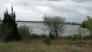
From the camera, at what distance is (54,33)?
47.9m

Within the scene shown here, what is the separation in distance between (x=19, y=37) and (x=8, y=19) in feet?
13.7

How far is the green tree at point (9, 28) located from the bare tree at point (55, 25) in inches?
587

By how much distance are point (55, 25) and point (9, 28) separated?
1834 cm

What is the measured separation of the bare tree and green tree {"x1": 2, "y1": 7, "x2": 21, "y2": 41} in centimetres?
1491

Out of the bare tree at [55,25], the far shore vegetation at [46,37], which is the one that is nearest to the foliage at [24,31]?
the far shore vegetation at [46,37]

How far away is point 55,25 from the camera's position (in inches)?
1903

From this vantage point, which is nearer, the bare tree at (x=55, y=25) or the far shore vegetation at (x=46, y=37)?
the far shore vegetation at (x=46, y=37)

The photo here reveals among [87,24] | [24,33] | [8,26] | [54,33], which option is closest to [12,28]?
[8,26]

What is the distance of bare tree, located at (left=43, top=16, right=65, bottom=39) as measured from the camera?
48.1m

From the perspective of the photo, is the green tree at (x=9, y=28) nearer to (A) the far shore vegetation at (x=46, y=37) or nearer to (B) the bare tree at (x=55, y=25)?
(A) the far shore vegetation at (x=46, y=37)

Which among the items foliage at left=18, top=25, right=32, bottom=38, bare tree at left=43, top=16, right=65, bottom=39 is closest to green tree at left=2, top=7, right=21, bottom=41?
foliage at left=18, top=25, right=32, bottom=38

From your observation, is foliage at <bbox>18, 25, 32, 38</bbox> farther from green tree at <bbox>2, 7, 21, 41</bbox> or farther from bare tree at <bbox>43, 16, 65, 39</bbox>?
bare tree at <bbox>43, 16, 65, 39</bbox>

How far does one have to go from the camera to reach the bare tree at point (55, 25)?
48.1 m

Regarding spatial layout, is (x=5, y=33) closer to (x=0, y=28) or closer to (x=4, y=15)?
(x=0, y=28)
